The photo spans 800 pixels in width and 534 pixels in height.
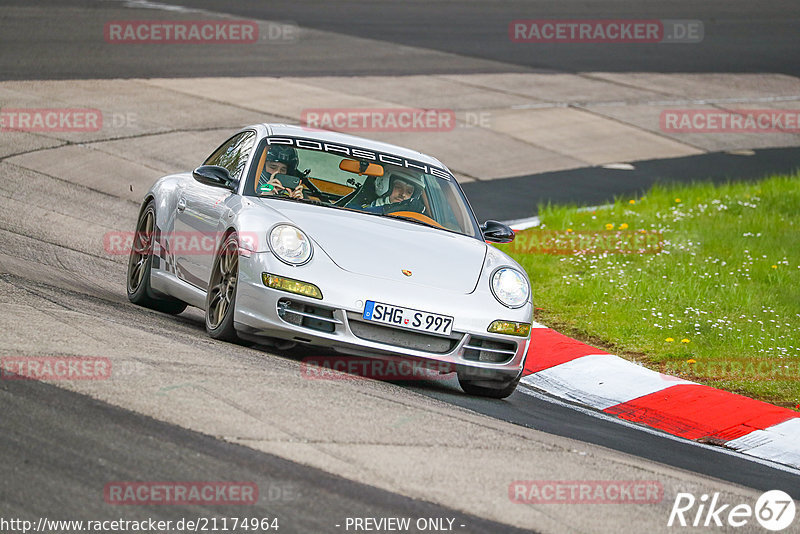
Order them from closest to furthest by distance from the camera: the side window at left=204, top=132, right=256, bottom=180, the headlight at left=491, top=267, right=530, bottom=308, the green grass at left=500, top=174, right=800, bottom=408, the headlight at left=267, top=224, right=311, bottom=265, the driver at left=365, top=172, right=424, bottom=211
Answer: the headlight at left=267, top=224, right=311, bottom=265 → the headlight at left=491, top=267, right=530, bottom=308 → the driver at left=365, top=172, right=424, bottom=211 → the side window at left=204, top=132, right=256, bottom=180 → the green grass at left=500, top=174, right=800, bottom=408

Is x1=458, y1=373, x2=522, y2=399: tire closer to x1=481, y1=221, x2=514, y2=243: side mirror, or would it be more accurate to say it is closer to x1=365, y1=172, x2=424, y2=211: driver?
x1=481, y1=221, x2=514, y2=243: side mirror

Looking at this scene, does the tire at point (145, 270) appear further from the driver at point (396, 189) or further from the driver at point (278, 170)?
the driver at point (396, 189)

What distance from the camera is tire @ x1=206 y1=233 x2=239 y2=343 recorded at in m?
7.18

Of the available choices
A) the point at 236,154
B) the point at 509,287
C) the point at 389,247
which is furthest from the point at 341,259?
the point at 236,154

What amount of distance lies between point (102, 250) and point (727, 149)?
40.2ft

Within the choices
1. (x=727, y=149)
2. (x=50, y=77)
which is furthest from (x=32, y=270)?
Result: (x=727, y=149)

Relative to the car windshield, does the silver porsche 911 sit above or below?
below

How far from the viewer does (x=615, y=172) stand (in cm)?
1758

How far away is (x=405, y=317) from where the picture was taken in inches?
270

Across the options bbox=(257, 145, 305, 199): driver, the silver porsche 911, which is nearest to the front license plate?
the silver porsche 911

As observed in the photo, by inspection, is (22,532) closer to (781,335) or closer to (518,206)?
(781,335)

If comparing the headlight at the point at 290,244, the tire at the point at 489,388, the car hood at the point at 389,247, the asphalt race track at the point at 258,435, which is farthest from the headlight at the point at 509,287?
the headlight at the point at 290,244

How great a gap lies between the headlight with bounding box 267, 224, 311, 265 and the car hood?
91 mm

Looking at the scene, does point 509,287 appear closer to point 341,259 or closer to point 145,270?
point 341,259
